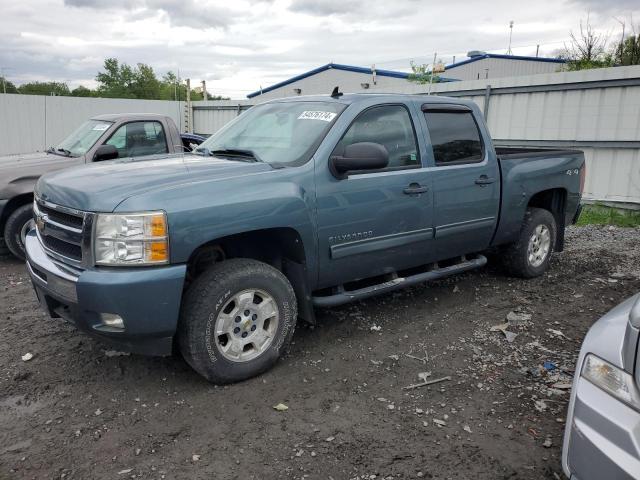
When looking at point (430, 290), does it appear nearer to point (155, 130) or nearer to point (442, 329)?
Answer: point (442, 329)

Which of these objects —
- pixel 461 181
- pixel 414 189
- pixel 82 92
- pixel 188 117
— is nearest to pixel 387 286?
pixel 414 189

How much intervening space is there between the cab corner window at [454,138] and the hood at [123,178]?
1.72 meters

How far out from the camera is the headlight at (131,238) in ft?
9.78

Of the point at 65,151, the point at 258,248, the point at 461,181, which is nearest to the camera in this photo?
the point at 258,248

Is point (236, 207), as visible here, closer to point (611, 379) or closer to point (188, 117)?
point (611, 379)

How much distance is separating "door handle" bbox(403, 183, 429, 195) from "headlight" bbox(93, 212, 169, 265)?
2046 mm

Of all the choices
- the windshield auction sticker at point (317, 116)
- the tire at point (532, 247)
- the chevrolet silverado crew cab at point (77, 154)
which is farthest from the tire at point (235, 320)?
the chevrolet silverado crew cab at point (77, 154)

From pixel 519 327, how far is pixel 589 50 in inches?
742

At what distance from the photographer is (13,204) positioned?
244 inches

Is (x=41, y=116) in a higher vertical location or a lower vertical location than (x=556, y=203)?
higher

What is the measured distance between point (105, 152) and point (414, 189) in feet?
13.7

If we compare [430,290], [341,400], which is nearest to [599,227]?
[430,290]

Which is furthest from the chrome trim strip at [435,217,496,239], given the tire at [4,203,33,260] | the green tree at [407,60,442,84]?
the green tree at [407,60,442,84]

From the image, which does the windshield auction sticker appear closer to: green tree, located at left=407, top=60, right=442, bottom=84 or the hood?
the hood
